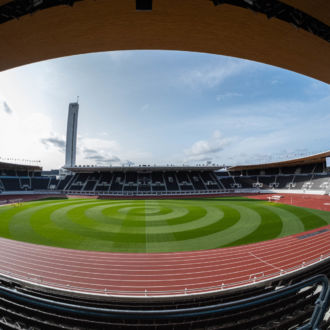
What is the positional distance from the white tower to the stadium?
3251 inches

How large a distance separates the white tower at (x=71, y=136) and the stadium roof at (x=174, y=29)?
100071 mm

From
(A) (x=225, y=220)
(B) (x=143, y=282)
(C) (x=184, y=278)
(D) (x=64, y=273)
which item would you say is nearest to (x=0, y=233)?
(D) (x=64, y=273)

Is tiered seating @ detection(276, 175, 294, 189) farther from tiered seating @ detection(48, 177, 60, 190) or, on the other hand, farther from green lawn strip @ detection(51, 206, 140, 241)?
tiered seating @ detection(48, 177, 60, 190)

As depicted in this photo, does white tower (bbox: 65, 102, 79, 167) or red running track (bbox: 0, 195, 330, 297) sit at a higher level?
white tower (bbox: 65, 102, 79, 167)

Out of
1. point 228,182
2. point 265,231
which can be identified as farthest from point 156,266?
point 228,182

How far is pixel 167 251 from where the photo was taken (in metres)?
10.9

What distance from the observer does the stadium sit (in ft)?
10.7

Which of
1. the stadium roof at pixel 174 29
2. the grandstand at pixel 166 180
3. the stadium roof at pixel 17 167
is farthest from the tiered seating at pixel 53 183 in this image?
the stadium roof at pixel 174 29

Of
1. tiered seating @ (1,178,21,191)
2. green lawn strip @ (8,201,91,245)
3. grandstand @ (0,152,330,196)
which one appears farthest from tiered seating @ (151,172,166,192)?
tiered seating @ (1,178,21,191)

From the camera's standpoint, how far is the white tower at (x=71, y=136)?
304 feet

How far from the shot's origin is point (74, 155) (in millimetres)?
94750

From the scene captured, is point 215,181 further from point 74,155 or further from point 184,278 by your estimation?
point 74,155

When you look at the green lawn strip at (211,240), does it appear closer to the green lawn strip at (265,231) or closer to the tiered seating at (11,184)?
the green lawn strip at (265,231)

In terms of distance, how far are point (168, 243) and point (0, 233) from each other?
46.3 ft
